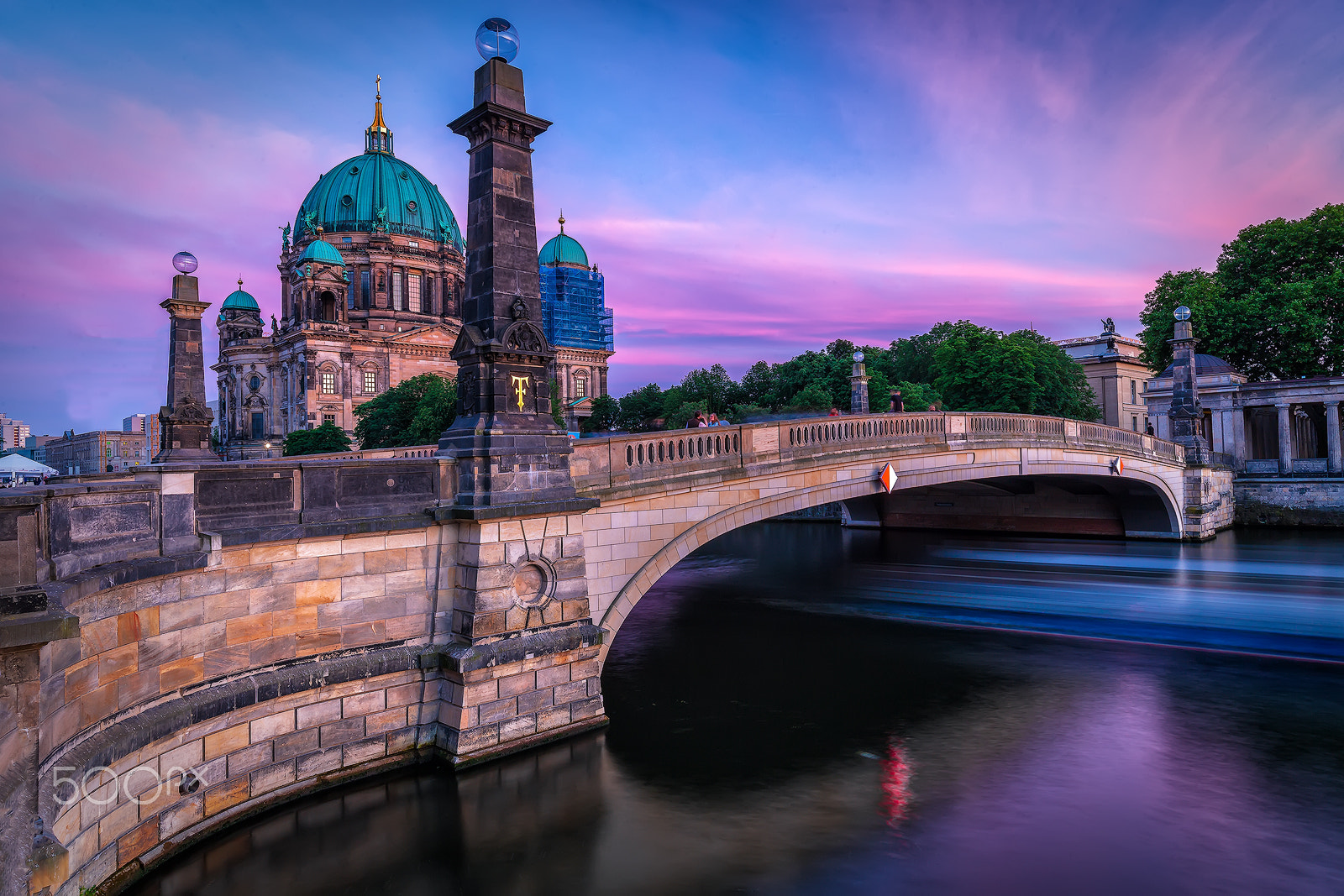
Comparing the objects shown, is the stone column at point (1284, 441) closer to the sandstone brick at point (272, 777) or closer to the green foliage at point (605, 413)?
the green foliage at point (605, 413)

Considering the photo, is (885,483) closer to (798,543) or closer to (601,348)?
(798,543)

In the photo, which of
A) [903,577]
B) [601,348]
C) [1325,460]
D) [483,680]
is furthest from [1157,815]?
[601,348]

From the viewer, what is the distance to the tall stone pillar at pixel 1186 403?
3366cm

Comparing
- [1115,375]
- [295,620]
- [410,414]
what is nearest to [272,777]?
[295,620]

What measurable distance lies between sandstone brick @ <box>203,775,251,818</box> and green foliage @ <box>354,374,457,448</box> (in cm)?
2927

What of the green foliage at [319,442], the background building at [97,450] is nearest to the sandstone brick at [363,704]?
the green foliage at [319,442]

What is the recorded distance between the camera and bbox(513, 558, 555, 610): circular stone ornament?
1069 centimetres

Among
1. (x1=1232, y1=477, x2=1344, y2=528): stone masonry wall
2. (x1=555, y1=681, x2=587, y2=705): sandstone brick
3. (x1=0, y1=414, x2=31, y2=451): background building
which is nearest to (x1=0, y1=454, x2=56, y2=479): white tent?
(x1=555, y1=681, x2=587, y2=705): sandstone brick

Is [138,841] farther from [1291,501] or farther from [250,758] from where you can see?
[1291,501]

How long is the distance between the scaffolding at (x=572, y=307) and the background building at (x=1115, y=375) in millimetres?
47685

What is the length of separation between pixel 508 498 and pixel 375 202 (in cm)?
7058

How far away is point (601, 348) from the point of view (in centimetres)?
8731

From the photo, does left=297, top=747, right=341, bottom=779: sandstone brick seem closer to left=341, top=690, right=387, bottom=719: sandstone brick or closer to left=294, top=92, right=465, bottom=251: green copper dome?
left=341, top=690, right=387, bottom=719: sandstone brick

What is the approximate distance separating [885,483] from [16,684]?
631 inches
